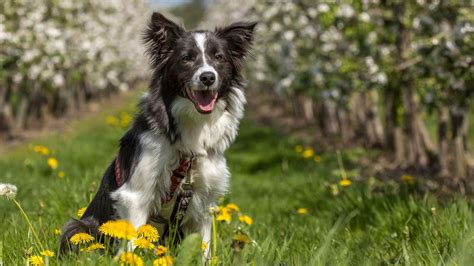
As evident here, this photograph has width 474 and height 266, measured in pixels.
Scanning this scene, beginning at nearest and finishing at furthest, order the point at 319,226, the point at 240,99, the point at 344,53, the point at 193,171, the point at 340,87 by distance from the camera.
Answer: the point at 193,171 → the point at 240,99 → the point at 319,226 → the point at 340,87 → the point at 344,53

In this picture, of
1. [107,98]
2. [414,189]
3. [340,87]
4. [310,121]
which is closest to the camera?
[414,189]

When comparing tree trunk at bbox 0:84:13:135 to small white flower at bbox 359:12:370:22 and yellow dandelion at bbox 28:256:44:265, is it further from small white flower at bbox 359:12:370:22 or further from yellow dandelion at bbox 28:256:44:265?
yellow dandelion at bbox 28:256:44:265

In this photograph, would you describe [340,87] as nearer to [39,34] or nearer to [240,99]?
[240,99]

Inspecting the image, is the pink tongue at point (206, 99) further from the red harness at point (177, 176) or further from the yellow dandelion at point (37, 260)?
the yellow dandelion at point (37, 260)

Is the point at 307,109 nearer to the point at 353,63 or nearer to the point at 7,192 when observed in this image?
the point at 353,63

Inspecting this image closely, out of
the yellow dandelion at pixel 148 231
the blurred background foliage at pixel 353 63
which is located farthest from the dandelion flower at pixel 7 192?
the blurred background foliage at pixel 353 63

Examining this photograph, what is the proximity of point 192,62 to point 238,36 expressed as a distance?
58cm

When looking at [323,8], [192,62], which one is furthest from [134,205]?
[323,8]

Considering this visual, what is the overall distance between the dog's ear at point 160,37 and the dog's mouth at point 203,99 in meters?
0.42

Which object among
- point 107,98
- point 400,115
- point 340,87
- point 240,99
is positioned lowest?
point 107,98

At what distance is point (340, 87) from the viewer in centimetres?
1070

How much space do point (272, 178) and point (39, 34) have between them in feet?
24.6

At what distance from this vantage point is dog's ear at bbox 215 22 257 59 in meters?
4.70

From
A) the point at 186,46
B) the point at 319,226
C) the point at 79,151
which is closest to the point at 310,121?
the point at 79,151
